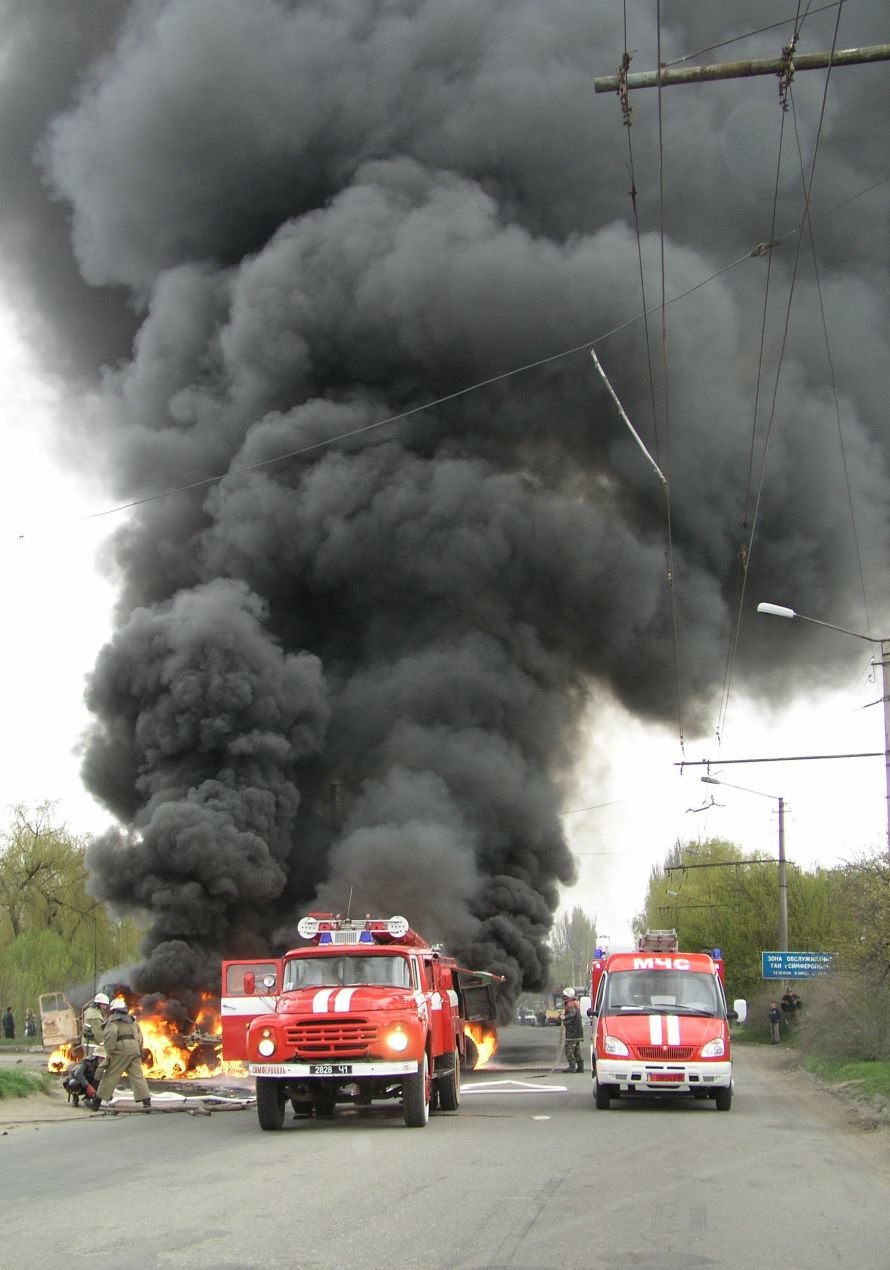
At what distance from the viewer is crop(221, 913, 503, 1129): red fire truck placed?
41.8 feet

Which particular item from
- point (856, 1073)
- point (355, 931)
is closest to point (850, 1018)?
point (856, 1073)

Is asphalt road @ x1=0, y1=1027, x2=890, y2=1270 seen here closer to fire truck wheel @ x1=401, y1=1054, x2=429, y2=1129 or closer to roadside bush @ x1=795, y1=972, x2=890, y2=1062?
fire truck wheel @ x1=401, y1=1054, x2=429, y2=1129

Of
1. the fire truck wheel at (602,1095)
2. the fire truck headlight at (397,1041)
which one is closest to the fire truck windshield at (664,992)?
the fire truck wheel at (602,1095)

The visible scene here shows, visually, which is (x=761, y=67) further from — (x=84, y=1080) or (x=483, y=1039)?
(x=483, y=1039)

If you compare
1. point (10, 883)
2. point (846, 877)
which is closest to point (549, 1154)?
point (846, 877)

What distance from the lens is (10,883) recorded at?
43.7m

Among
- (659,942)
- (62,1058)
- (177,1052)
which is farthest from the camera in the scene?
(659,942)

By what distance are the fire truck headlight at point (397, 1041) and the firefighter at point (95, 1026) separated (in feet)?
17.2

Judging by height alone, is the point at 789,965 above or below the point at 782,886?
below

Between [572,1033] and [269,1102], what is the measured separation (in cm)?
1327

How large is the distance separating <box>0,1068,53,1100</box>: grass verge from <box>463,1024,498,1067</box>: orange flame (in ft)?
27.8

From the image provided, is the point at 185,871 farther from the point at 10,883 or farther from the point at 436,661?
the point at 10,883

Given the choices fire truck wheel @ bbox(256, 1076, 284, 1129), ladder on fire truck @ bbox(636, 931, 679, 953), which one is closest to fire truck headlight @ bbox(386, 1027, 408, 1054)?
fire truck wheel @ bbox(256, 1076, 284, 1129)

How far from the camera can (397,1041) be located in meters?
12.7
